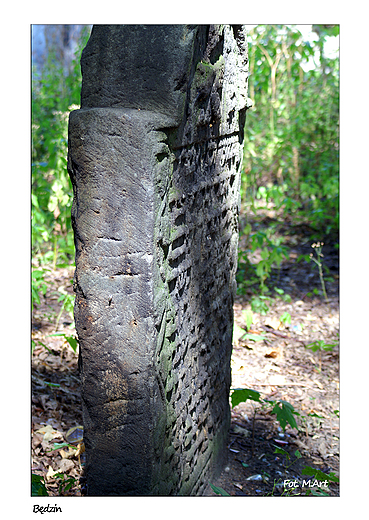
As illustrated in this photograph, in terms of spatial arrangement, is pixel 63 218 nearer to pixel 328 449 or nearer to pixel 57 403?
pixel 57 403

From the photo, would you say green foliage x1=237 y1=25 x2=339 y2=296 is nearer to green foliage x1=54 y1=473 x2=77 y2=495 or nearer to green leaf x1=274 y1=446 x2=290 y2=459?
green leaf x1=274 y1=446 x2=290 y2=459

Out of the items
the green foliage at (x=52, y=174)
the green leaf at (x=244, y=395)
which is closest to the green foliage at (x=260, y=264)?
the green foliage at (x=52, y=174)

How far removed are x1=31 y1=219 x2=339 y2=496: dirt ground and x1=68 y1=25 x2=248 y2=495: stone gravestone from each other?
60cm

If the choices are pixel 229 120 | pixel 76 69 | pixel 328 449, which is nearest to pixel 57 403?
pixel 328 449

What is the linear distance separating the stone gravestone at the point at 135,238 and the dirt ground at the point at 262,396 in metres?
0.60

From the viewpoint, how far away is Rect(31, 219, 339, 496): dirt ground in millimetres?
2303

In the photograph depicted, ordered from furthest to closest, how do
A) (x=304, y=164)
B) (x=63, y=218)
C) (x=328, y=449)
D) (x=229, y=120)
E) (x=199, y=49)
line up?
1. (x=304, y=164)
2. (x=63, y=218)
3. (x=328, y=449)
4. (x=229, y=120)
5. (x=199, y=49)

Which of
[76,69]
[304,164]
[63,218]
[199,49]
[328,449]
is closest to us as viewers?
[199,49]

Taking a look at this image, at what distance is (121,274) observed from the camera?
1453 millimetres

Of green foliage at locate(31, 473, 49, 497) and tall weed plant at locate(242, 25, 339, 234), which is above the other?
tall weed plant at locate(242, 25, 339, 234)

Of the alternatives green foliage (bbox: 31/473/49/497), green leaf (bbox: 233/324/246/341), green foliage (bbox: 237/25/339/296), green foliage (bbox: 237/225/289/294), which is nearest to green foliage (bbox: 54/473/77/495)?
green foliage (bbox: 31/473/49/497)

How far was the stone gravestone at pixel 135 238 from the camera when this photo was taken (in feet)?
4.68

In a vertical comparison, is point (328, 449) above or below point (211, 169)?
below

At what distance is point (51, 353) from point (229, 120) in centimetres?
185
